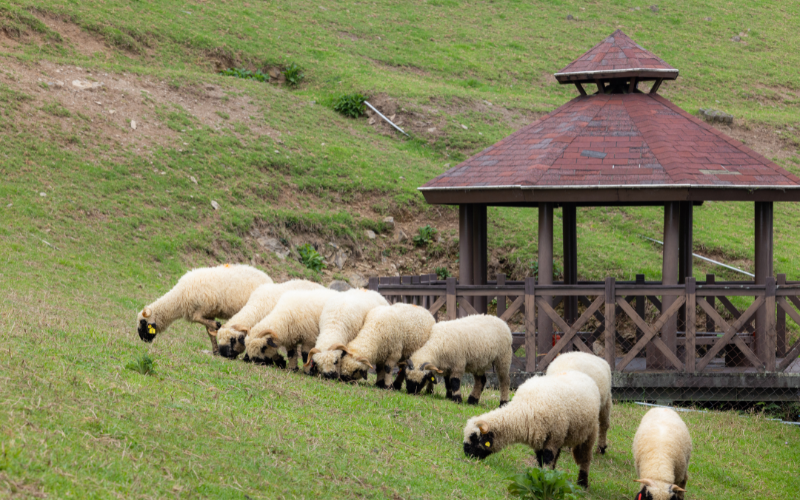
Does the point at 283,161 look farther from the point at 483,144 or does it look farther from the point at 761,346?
the point at 761,346

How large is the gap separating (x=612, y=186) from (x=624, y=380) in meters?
3.08

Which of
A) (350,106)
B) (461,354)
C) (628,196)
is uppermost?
(350,106)

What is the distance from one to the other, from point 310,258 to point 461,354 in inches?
450

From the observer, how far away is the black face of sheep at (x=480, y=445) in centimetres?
702

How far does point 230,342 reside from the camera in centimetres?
985

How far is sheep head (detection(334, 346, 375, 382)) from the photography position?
926 cm

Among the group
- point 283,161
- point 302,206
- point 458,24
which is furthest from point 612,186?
point 458,24

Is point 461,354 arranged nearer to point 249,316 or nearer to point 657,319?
point 249,316

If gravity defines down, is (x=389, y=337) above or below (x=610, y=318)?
above

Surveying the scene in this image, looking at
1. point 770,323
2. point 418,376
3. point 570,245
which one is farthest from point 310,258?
point 770,323

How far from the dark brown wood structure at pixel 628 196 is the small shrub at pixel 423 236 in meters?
7.86

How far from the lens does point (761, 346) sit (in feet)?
39.5

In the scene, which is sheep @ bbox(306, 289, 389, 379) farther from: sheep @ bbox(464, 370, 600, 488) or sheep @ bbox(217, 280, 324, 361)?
sheep @ bbox(464, 370, 600, 488)

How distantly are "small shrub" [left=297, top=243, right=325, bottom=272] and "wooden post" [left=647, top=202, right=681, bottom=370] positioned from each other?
34.4ft
